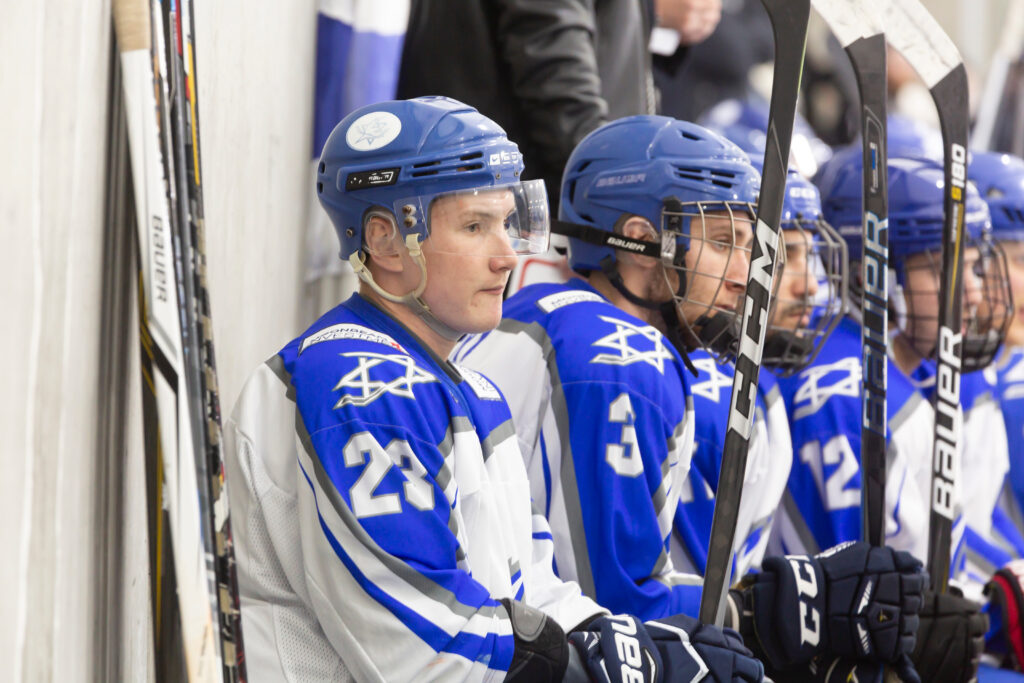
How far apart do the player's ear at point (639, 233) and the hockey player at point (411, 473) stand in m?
0.52

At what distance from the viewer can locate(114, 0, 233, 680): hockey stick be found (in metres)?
1.64

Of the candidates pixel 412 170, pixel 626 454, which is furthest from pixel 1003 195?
pixel 412 170

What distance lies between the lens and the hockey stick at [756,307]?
2.28 m

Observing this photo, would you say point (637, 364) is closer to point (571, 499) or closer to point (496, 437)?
point (571, 499)

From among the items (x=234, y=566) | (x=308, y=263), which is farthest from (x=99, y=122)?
(x=308, y=263)

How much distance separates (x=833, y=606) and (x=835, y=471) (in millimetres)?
547

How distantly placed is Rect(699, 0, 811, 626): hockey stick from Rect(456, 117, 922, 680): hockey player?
→ 0.10 m

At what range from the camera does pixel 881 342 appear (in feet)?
9.07

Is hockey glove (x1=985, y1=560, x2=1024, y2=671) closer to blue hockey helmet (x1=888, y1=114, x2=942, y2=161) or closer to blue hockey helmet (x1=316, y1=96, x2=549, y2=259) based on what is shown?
blue hockey helmet (x1=888, y1=114, x2=942, y2=161)

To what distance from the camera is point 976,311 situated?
3.32 m

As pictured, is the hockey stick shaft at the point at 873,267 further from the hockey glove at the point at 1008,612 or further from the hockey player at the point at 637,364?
the hockey glove at the point at 1008,612

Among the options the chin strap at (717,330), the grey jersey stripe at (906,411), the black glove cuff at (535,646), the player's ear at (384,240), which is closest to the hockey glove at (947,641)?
the grey jersey stripe at (906,411)

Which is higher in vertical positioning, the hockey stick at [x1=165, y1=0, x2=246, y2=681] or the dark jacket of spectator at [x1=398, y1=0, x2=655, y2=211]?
the dark jacket of spectator at [x1=398, y1=0, x2=655, y2=211]

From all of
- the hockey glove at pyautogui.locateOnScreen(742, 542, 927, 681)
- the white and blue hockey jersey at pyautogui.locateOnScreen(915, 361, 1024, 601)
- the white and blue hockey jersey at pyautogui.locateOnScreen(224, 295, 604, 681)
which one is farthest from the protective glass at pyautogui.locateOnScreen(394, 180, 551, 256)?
the white and blue hockey jersey at pyautogui.locateOnScreen(915, 361, 1024, 601)
